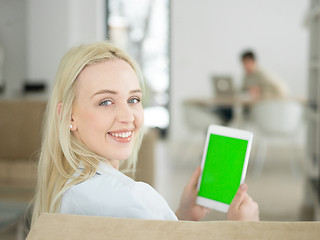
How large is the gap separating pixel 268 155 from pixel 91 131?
7.03 meters

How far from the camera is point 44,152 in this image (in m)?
1.05

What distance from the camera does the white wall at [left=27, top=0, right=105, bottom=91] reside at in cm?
648

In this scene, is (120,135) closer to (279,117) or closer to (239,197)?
(239,197)

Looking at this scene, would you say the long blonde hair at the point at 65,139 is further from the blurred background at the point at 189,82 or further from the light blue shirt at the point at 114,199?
the blurred background at the point at 189,82

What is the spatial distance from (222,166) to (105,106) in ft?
1.07

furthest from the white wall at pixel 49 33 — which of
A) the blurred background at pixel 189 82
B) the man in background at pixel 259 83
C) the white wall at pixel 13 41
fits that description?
the man in background at pixel 259 83

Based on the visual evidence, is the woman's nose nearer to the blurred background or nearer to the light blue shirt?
the light blue shirt

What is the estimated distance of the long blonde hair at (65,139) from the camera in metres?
1.00

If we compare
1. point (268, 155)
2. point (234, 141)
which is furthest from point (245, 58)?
point (234, 141)

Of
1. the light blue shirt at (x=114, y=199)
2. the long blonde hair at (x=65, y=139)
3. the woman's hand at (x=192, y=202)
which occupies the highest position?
the long blonde hair at (x=65, y=139)

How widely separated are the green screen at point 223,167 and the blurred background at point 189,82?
28.5 inches

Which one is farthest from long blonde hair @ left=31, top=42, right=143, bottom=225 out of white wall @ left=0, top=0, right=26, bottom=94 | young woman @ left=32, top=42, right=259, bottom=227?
white wall @ left=0, top=0, right=26, bottom=94

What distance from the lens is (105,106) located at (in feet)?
3.30

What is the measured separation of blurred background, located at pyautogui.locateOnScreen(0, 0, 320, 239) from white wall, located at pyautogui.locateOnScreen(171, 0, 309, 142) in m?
0.02
